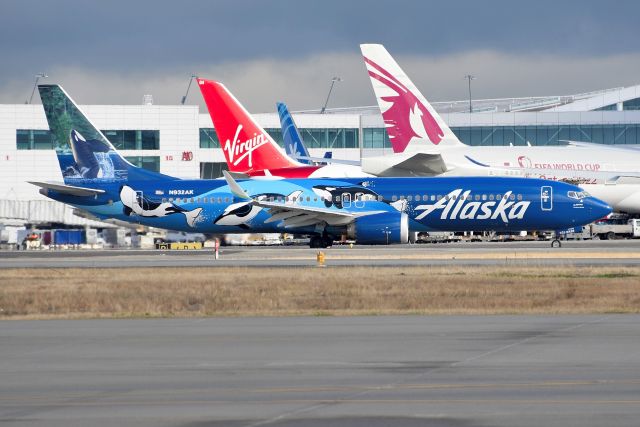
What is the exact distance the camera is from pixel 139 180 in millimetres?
58656

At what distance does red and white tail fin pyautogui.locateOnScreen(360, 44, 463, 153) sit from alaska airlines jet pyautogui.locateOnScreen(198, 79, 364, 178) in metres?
6.40

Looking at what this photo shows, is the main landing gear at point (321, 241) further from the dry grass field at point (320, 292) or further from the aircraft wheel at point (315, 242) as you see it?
the dry grass field at point (320, 292)

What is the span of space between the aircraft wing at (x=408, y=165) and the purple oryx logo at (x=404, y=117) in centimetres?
129

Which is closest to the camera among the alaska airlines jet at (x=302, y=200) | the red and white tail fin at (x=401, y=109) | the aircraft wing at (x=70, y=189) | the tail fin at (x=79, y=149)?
the alaska airlines jet at (x=302, y=200)

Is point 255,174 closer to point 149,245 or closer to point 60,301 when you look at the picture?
point 149,245

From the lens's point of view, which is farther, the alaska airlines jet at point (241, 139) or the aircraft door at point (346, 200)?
the alaska airlines jet at point (241, 139)

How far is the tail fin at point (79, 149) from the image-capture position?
192ft

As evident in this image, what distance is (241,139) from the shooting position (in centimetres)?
6844

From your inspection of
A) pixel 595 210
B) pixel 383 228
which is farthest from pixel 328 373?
pixel 595 210

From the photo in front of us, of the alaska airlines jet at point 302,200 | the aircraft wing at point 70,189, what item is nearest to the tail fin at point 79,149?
the alaska airlines jet at point 302,200

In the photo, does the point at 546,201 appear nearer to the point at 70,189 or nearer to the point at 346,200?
the point at 346,200

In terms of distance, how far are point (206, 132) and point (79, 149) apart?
51.6 m

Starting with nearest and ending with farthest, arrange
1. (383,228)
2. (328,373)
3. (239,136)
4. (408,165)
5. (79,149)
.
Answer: (328,373) < (383,228) < (79,149) < (239,136) < (408,165)

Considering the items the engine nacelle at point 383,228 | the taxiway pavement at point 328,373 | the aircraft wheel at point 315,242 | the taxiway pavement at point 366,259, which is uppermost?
the engine nacelle at point 383,228
